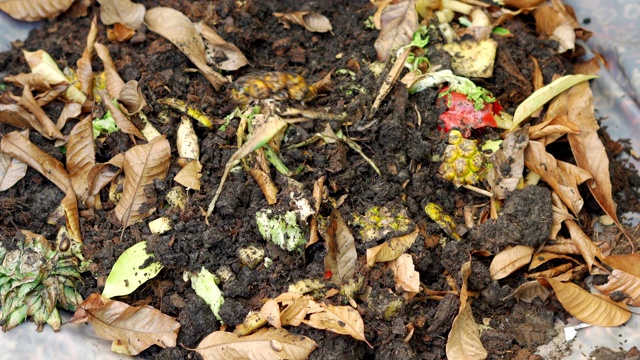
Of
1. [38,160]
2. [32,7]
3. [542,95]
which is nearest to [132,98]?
[38,160]

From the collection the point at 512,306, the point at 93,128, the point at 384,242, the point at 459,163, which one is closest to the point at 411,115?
the point at 459,163

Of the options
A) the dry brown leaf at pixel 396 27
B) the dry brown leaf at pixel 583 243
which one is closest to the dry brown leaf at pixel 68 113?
the dry brown leaf at pixel 396 27

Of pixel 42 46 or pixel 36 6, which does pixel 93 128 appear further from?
pixel 36 6

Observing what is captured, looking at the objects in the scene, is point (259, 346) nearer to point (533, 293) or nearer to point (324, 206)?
point (324, 206)

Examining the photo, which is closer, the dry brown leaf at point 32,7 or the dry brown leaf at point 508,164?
the dry brown leaf at point 508,164

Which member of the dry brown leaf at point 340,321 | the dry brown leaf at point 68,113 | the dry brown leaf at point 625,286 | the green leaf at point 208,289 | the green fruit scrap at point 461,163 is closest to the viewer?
the dry brown leaf at point 340,321

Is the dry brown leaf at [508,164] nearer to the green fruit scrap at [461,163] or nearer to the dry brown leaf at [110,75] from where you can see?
the green fruit scrap at [461,163]

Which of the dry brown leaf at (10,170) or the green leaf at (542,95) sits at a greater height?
the green leaf at (542,95)
